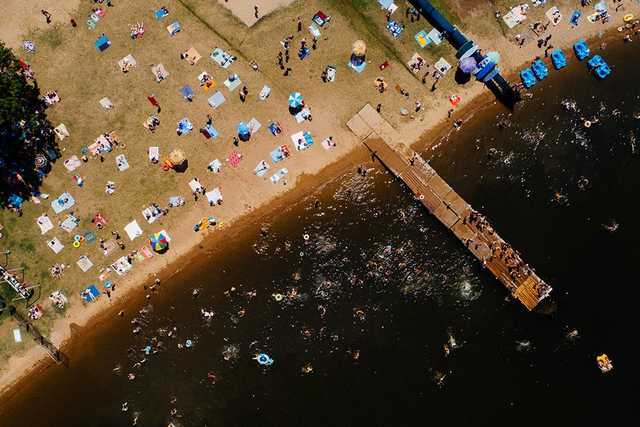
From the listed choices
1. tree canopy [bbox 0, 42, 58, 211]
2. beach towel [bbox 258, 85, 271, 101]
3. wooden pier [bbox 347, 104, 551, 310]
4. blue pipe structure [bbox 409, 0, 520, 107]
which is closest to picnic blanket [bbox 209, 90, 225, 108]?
beach towel [bbox 258, 85, 271, 101]

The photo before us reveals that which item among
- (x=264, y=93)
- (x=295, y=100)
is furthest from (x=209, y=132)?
(x=295, y=100)

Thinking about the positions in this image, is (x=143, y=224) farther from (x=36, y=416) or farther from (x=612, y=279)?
(x=612, y=279)

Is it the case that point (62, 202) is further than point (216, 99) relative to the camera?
No

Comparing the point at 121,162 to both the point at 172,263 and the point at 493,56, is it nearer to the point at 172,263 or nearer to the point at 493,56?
the point at 172,263

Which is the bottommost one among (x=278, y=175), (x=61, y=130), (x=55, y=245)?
(x=278, y=175)

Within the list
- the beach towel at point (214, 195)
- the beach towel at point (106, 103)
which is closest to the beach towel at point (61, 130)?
the beach towel at point (106, 103)

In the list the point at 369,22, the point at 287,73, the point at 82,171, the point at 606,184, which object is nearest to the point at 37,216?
the point at 82,171

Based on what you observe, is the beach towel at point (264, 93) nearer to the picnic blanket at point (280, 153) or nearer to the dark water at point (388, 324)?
the picnic blanket at point (280, 153)
